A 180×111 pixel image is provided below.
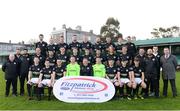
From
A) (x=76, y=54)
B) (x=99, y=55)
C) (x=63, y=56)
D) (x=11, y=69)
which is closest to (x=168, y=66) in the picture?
(x=99, y=55)

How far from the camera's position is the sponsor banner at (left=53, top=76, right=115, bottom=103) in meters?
9.08

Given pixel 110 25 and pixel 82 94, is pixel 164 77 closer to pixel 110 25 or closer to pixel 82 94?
pixel 82 94

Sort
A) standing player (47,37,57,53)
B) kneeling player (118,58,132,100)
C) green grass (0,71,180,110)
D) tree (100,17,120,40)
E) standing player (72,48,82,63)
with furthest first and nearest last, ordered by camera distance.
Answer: tree (100,17,120,40)
standing player (47,37,57,53)
standing player (72,48,82,63)
kneeling player (118,58,132,100)
green grass (0,71,180,110)

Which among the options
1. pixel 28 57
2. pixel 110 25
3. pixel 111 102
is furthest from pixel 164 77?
pixel 110 25

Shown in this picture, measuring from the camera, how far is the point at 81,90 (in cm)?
909

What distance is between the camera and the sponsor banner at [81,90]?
908cm

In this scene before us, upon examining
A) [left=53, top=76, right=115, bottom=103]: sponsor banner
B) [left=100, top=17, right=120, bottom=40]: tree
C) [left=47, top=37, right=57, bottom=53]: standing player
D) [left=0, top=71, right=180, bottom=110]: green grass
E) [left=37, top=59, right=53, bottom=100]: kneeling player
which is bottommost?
[left=0, top=71, right=180, bottom=110]: green grass

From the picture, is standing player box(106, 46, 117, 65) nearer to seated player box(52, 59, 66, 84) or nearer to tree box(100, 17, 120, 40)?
seated player box(52, 59, 66, 84)

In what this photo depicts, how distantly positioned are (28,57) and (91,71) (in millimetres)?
2625

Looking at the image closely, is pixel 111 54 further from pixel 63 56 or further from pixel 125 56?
pixel 63 56

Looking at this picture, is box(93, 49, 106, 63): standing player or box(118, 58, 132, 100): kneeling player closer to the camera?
box(118, 58, 132, 100): kneeling player

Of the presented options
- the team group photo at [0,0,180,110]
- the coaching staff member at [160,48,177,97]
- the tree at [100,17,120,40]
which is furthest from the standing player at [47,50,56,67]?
the tree at [100,17,120,40]

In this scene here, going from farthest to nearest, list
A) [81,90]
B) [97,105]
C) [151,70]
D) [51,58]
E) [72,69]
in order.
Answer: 1. [51,58]
2. [151,70]
3. [72,69]
4. [81,90]
5. [97,105]

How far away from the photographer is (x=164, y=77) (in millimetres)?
10266
